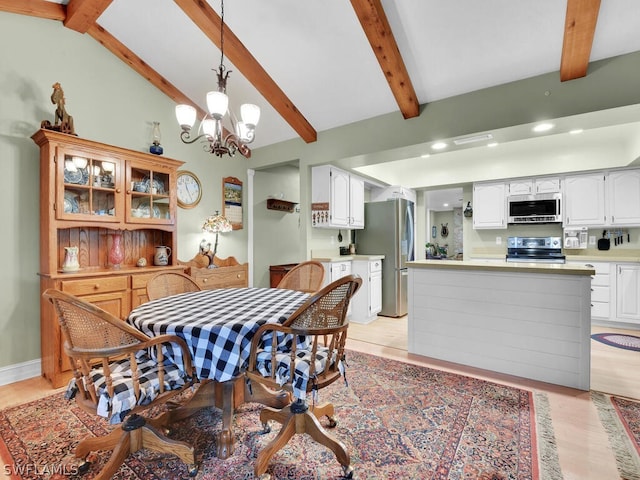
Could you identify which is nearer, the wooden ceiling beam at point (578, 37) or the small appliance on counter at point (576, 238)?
the wooden ceiling beam at point (578, 37)

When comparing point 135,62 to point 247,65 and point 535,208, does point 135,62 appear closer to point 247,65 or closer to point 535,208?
point 247,65

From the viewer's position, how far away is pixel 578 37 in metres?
2.18

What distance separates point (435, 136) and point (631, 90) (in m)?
1.45

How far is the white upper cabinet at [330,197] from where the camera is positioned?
3.99m

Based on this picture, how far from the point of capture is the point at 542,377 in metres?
2.41

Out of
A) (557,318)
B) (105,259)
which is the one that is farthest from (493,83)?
(105,259)

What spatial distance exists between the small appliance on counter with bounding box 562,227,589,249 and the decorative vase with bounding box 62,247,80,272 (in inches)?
241

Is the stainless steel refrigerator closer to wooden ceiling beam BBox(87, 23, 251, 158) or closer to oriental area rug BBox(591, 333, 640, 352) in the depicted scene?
oriental area rug BBox(591, 333, 640, 352)

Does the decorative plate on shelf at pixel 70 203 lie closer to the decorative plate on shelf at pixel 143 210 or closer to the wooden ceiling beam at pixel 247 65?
the decorative plate on shelf at pixel 143 210

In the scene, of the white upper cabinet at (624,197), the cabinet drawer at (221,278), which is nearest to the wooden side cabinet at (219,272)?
the cabinet drawer at (221,278)

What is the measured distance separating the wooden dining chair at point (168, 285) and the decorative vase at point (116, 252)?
992 millimetres

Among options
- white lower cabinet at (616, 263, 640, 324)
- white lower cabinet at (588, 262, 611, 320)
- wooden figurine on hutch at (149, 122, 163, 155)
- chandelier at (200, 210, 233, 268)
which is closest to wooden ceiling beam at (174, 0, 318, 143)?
wooden figurine on hutch at (149, 122, 163, 155)

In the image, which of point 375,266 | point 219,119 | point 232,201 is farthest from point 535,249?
point 219,119

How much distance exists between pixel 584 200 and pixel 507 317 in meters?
3.01
